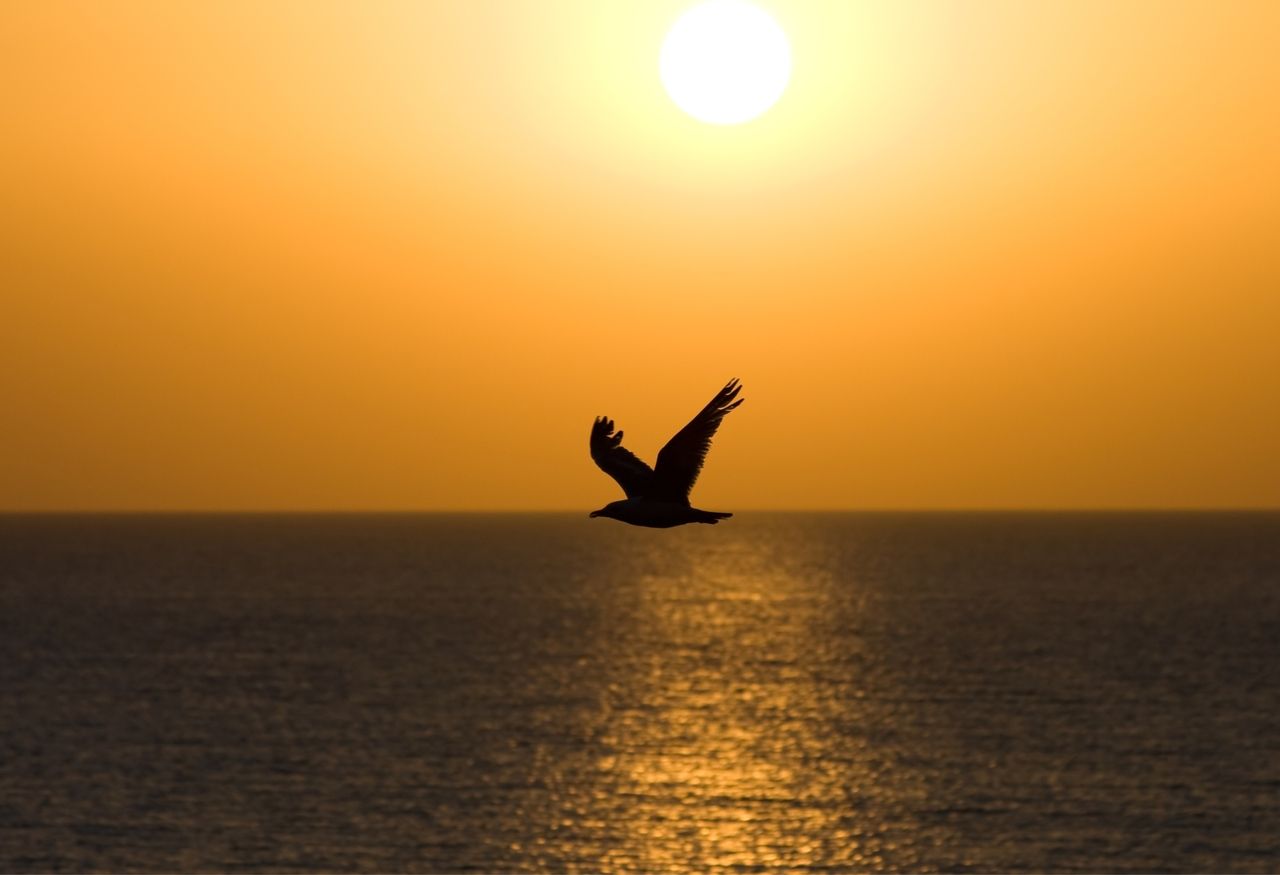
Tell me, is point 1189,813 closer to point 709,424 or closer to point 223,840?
point 223,840

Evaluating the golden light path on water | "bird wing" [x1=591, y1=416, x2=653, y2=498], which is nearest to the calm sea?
the golden light path on water

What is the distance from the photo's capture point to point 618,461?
22531 mm

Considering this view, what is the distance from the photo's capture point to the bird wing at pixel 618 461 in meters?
22.1

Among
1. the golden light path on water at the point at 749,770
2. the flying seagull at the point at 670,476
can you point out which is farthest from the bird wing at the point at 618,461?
the golden light path on water at the point at 749,770

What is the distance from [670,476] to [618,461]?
1321mm

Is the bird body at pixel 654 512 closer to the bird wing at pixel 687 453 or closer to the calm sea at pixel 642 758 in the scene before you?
the bird wing at pixel 687 453

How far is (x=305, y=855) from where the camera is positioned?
320 ft

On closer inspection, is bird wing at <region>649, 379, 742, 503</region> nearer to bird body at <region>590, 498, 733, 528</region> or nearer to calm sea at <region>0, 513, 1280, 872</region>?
bird body at <region>590, 498, 733, 528</region>

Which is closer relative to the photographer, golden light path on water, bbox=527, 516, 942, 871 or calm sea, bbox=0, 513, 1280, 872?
golden light path on water, bbox=527, 516, 942, 871

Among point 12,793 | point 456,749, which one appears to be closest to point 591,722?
point 456,749

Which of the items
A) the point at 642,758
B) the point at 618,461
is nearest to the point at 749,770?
the point at 642,758

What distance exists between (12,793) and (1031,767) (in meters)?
67.7

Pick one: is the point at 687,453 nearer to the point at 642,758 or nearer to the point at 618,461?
the point at 618,461

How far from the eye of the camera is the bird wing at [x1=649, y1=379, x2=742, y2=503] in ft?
68.8
